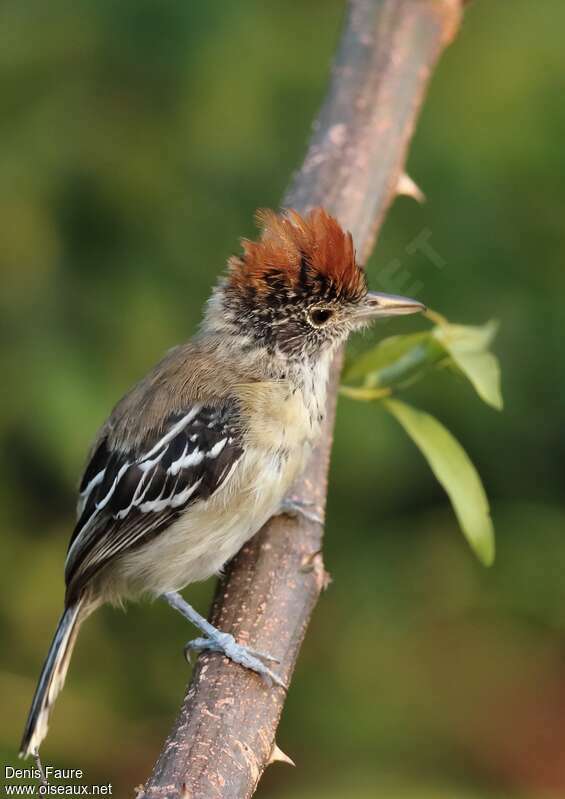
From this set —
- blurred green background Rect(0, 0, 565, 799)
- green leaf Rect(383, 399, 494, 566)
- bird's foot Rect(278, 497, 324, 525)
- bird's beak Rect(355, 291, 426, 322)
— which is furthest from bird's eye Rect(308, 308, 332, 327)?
blurred green background Rect(0, 0, 565, 799)

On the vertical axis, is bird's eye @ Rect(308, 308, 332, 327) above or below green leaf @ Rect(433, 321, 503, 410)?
above

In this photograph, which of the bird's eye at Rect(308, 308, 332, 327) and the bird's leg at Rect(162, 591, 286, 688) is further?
the bird's eye at Rect(308, 308, 332, 327)

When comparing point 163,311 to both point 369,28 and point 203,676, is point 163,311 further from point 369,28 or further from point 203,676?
point 203,676

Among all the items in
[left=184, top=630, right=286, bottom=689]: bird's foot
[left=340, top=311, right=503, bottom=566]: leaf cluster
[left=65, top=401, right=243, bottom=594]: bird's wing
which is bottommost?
[left=184, top=630, right=286, bottom=689]: bird's foot

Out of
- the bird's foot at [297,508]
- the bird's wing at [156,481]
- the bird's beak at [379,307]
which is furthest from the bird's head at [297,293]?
the bird's foot at [297,508]

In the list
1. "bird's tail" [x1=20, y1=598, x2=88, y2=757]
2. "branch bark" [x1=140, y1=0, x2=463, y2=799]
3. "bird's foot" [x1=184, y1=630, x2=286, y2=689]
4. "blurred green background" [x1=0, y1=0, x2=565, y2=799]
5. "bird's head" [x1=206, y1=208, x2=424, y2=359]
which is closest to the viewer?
"branch bark" [x1=140, y1=0, x2=463, y2=799]

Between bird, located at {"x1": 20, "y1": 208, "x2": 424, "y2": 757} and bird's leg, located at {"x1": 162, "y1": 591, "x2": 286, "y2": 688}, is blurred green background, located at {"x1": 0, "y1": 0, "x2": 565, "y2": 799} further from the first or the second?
bird's leg, located at {"x1": 162, "y1": 591, "x2": 286, "y2": 688}

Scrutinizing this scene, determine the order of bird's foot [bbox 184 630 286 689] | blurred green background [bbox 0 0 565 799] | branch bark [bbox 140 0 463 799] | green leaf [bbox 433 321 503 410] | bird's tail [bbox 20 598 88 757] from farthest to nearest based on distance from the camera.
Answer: blurred green background [bbox 0 0 565 799] < bird's tail [bbox 20 598 88 757] < green leaf [bbox 433 321 503 410] < bird's foot [bbox 184 630 286 689] < branch bark [bbox 140 0 463 799]

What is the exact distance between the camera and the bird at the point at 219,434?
309cm

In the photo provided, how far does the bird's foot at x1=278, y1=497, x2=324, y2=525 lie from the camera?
121 inches

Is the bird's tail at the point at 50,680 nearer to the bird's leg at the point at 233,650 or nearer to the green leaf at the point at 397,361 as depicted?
the bird's leg at the point at 233,650

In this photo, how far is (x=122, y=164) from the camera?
4.50m

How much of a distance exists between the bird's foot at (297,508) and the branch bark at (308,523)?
2 cm

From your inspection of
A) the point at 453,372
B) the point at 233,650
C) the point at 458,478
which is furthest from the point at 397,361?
the point at 233,650
